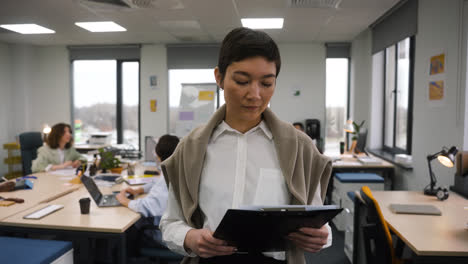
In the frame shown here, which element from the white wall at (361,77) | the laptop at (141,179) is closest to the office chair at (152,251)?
the laptop at (141,179)

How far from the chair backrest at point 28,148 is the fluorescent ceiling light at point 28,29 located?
5.62 ft

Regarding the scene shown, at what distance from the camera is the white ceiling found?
13.4 feet

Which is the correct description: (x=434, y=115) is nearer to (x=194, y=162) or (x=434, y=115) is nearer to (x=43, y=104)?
(x=194, y=162)

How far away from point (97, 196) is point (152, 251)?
615 mm

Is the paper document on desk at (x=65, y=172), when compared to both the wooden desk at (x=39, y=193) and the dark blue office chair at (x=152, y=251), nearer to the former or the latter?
the wooden desk at (x=39, y=193)

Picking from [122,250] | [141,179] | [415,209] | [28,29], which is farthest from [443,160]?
[28,29]

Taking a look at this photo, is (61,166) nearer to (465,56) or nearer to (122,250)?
(122,250)

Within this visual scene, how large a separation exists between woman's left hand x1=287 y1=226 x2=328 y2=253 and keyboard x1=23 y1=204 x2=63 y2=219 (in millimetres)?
2033

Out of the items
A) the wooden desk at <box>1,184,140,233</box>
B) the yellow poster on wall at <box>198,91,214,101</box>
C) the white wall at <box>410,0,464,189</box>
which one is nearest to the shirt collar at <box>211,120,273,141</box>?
the wooden desk at <box>1,184,140,233</box>

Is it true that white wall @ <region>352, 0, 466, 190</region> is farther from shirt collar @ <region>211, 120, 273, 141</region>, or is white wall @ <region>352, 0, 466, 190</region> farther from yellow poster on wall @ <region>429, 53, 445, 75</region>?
shirt collar @ <region>211, 120, 273, 141</region>

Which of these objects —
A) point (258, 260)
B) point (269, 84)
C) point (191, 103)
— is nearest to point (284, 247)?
point (258, 260)

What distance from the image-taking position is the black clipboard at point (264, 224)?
82 cm

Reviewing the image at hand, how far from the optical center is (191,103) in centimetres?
668

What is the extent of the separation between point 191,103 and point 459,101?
476cm
